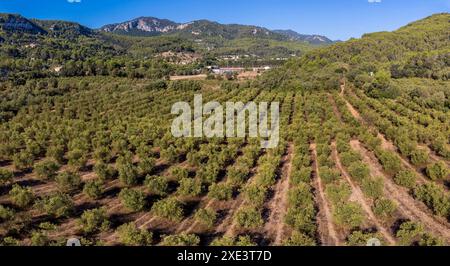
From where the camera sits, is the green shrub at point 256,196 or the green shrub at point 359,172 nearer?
the green shrub at point 256,196

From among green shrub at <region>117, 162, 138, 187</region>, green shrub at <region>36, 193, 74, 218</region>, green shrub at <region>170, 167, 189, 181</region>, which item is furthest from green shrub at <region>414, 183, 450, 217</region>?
green shrub at <region>36, 193, 74, 218</region>

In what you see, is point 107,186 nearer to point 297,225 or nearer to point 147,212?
point 147,212

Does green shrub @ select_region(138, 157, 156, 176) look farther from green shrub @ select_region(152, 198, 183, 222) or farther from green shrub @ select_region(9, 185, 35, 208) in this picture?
green shrub @ select_region(9, 185, 35, 208)

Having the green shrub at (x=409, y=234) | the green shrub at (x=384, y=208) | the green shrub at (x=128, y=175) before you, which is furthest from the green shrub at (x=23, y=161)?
the green shrub at (x=409, y=234)

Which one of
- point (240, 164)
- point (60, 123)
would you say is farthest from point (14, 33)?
point (240, 164)

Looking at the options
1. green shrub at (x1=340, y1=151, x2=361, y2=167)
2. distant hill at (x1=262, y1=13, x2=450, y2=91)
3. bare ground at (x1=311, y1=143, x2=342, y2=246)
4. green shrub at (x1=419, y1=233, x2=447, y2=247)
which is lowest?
bare ground at (x1=311, y1=143, x2=342, y2=246)

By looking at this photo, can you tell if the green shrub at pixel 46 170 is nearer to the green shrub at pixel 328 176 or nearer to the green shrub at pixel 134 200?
the green shrub at pixel 134 200

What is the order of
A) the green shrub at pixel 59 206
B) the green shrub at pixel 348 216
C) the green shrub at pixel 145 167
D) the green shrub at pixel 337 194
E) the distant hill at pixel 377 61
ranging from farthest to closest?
the distant hill at pixel 377 61 → the green shrub at pixel 145 167 → the green shrub at pixel 337 194 → the green shrub at pixel 59 206 → the green shrub at pixel 348 216

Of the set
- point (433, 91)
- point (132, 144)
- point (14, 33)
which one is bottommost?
point (132, 144)

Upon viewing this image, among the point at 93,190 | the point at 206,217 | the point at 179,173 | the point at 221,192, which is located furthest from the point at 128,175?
the point at 206,217

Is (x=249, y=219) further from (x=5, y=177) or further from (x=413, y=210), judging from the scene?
(x=5, y=177)

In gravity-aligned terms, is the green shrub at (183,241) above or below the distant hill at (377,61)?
below
